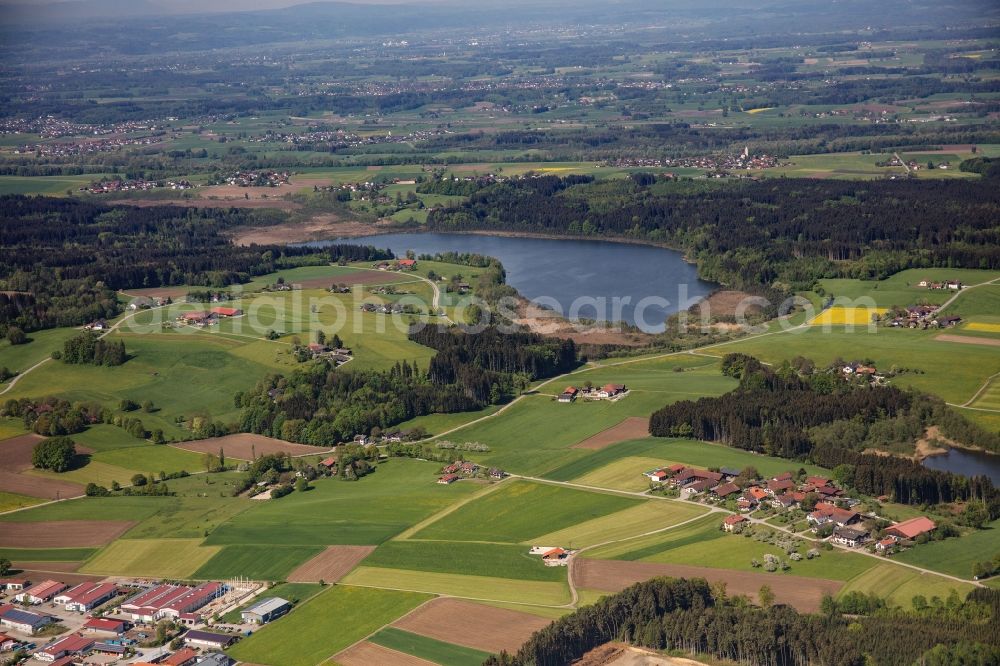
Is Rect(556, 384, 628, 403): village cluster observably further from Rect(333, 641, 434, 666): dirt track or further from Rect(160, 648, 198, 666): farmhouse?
Rect(160, 648, 198, 666): farmhouse

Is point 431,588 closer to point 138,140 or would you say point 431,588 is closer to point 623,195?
point 623,195

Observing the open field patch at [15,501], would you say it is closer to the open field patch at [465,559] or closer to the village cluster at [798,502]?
the open field patch at [465,559]

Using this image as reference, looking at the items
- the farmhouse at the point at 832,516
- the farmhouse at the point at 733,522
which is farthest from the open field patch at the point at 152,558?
the farmhouse at the point at 832,516

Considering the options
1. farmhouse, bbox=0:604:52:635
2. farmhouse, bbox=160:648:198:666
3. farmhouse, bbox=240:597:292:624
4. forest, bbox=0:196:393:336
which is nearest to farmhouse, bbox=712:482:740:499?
farmhouse, bbox=240:597:292:624

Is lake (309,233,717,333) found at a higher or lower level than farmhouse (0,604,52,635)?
higher

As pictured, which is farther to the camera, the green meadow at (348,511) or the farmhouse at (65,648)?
the green meadow at (348,511)
